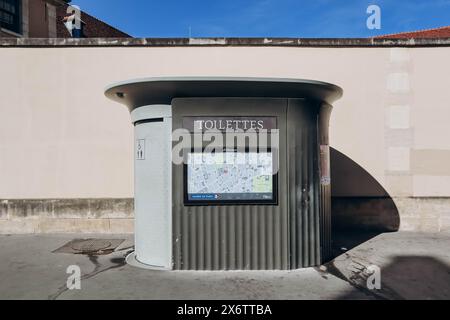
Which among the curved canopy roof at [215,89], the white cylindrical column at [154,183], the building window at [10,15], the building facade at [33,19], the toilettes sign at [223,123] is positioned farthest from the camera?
Result: the building facade at [33,19]

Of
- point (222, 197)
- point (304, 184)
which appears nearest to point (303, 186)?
point (304, 184)

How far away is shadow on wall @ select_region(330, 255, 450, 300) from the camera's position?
13.8 ft

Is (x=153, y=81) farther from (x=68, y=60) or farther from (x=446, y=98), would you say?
(x=446, y=98)

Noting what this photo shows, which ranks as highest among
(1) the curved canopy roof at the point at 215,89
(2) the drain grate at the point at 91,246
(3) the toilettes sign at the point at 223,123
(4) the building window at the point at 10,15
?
(4) the building window at the point at 10,15

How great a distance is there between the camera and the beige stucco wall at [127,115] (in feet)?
26.4

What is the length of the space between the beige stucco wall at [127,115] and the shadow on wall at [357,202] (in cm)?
9

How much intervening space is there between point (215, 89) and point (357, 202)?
5.15 m

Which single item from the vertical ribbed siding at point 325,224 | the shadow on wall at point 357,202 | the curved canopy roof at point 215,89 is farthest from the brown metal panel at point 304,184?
the shadow on wall at point 357,202

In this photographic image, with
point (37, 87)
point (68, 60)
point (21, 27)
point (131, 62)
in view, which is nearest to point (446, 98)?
point (131, 62)

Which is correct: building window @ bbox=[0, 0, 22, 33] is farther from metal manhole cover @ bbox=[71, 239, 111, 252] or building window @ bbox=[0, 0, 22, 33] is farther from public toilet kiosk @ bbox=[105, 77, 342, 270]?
public toilet kiosk @ bbox=[105, 77, 342, 270]

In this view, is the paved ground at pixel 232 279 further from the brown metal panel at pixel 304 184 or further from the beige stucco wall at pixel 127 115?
the beige stucco wall at pixel 127 115

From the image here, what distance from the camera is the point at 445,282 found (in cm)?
464

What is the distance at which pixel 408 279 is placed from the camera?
187 inches
